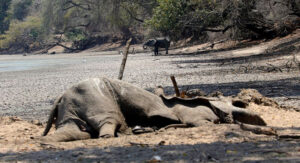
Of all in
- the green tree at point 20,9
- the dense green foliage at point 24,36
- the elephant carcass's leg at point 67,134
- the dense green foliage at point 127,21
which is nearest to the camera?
the elephant carcass's leg at point 67,134

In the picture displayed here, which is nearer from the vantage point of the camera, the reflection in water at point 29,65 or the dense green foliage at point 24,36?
the reflection in water at point 29,65

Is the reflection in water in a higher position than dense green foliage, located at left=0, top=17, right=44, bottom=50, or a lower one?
higher

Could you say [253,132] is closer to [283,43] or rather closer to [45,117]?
[45,117]

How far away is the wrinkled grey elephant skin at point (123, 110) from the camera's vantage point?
699cm

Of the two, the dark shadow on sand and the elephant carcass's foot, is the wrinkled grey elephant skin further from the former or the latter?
the dark shadow on sand

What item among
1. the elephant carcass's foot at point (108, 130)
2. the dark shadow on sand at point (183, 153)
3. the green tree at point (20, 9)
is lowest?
the green tree at point (20, 9)

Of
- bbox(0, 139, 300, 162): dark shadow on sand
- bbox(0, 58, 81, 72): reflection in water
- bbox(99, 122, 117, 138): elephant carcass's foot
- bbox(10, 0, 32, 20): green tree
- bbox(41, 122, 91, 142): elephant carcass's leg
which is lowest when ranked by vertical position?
bbox(10, 0, 32, 20): green tree

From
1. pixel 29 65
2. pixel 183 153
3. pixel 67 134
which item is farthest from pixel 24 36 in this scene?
pixel 183 153

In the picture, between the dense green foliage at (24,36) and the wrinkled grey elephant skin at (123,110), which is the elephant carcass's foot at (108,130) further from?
the dense green foliage at (24,36)

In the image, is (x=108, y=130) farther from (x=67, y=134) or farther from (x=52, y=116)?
(x=52, y=116)

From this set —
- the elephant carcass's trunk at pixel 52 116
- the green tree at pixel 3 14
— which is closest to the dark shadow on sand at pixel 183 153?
the elephant carcass's trunk at pixel 52 116

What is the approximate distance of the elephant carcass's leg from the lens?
258 inches

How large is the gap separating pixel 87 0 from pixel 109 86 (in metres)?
55.6

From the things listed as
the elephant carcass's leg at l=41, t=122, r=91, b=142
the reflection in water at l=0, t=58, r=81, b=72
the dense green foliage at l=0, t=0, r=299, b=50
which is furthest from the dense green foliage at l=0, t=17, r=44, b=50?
the elephant carcass's leg at l=41, t=122, r=91, b=142
